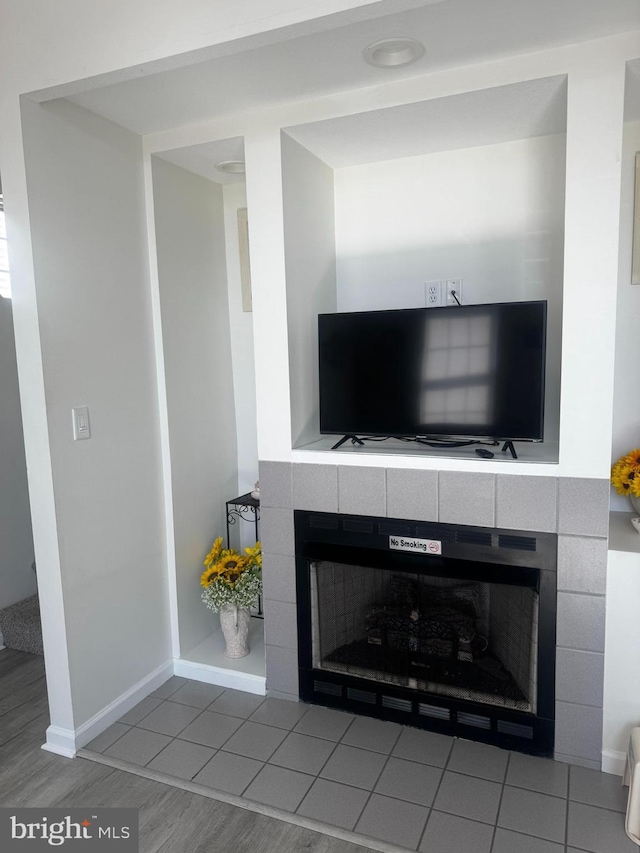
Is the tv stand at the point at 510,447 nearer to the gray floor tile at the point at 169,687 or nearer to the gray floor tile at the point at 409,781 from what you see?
the gray floor tile at the point at 409,781

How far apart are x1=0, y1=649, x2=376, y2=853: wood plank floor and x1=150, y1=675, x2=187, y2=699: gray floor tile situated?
442 mm

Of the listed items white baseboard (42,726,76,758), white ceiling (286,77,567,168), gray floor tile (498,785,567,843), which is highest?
white ceiling (286,77,567,168)

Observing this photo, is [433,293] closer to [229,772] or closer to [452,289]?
[452,289]

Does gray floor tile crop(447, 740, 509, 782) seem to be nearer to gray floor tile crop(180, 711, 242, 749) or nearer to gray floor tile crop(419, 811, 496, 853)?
gray floor tile crop(419, 811, 496, 853)

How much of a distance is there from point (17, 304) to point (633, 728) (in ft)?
8.10

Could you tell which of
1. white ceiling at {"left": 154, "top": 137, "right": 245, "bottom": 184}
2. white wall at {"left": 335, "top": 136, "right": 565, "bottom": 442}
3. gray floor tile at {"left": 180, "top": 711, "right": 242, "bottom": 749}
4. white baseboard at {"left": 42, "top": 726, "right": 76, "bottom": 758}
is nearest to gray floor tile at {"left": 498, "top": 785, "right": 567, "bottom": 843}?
gray floor tile at {"left": 180, "top": 711, "right": 242, "bottom": 749}

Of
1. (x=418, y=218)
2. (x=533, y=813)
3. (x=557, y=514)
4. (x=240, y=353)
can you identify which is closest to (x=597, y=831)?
(x=533, y=813)

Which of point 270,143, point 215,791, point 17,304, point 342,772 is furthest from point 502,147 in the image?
point 215,791

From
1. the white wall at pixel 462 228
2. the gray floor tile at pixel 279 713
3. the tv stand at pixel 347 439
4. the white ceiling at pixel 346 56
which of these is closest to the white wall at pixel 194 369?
the white ceiling at pixel 346 56

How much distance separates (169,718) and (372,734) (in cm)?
81

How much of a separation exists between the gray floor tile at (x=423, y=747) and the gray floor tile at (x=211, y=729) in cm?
63

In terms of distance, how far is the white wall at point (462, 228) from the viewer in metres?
2.42

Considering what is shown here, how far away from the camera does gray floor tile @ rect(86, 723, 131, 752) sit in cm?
233

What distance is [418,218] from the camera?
2.63 metres
